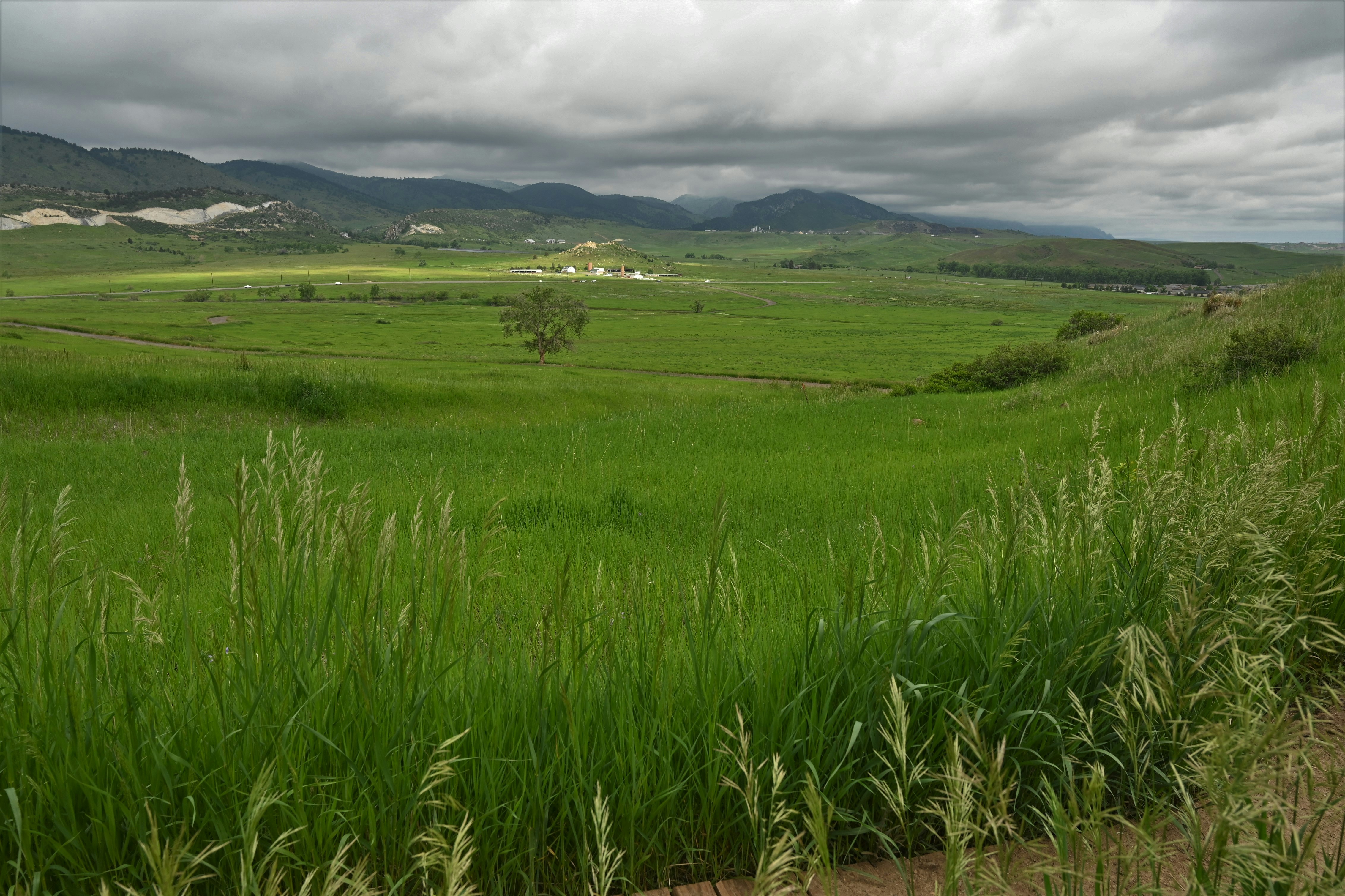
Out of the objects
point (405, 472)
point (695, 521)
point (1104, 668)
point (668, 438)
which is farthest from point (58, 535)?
point (668, 438)

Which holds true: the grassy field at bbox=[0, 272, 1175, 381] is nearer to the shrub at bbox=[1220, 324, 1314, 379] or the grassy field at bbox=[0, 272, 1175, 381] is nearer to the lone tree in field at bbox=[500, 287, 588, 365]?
the lone tree in field at bbox=[500, 287, 588, 365]

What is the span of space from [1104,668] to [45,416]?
2450 centimetres

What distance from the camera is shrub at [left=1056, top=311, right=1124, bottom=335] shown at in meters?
41.6

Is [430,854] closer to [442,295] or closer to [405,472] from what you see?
[405,472]

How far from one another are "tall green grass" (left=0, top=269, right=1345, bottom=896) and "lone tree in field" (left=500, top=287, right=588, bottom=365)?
262 feet

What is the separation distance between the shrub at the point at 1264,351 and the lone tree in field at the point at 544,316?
244 feet

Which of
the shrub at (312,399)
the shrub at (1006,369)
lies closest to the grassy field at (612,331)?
the shrub at (1006,369)

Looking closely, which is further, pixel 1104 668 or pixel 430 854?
pixel 1104 668

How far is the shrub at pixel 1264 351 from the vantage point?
413 inches

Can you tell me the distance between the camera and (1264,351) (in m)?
10.5

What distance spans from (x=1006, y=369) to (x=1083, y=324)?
1872cm

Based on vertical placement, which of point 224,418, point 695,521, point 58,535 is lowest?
point 224,418

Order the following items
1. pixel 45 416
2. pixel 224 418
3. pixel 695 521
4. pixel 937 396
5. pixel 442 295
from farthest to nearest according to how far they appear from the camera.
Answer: pixel 442 295, pixel 937 396, pixel 224 418, pixel 45 416, pixel 695 521

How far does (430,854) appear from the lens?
1785mm
